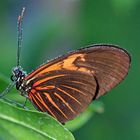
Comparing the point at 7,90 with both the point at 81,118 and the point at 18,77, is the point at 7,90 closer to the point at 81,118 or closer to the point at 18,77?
the point at 18,77

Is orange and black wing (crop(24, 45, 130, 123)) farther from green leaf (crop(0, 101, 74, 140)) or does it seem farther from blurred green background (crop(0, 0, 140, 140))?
blurred green background (crop(0, 0, 140, 140))

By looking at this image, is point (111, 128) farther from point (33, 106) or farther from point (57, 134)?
point (57, 134)

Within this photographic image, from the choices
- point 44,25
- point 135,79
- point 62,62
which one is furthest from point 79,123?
point 44,25

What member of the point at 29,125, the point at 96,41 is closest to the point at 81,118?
the point at 29,125

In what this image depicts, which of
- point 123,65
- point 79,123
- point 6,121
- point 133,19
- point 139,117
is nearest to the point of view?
point 6,121

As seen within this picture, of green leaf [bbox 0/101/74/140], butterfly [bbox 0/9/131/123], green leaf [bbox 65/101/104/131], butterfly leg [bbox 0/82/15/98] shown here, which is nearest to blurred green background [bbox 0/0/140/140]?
green leaf [bbox 65/101/104/131]

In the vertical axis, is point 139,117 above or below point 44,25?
below

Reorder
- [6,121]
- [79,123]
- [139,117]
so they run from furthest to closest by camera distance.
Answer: [139,117] < [79,123] < [6,121]

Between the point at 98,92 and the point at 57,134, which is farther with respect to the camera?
the point at 98,92
